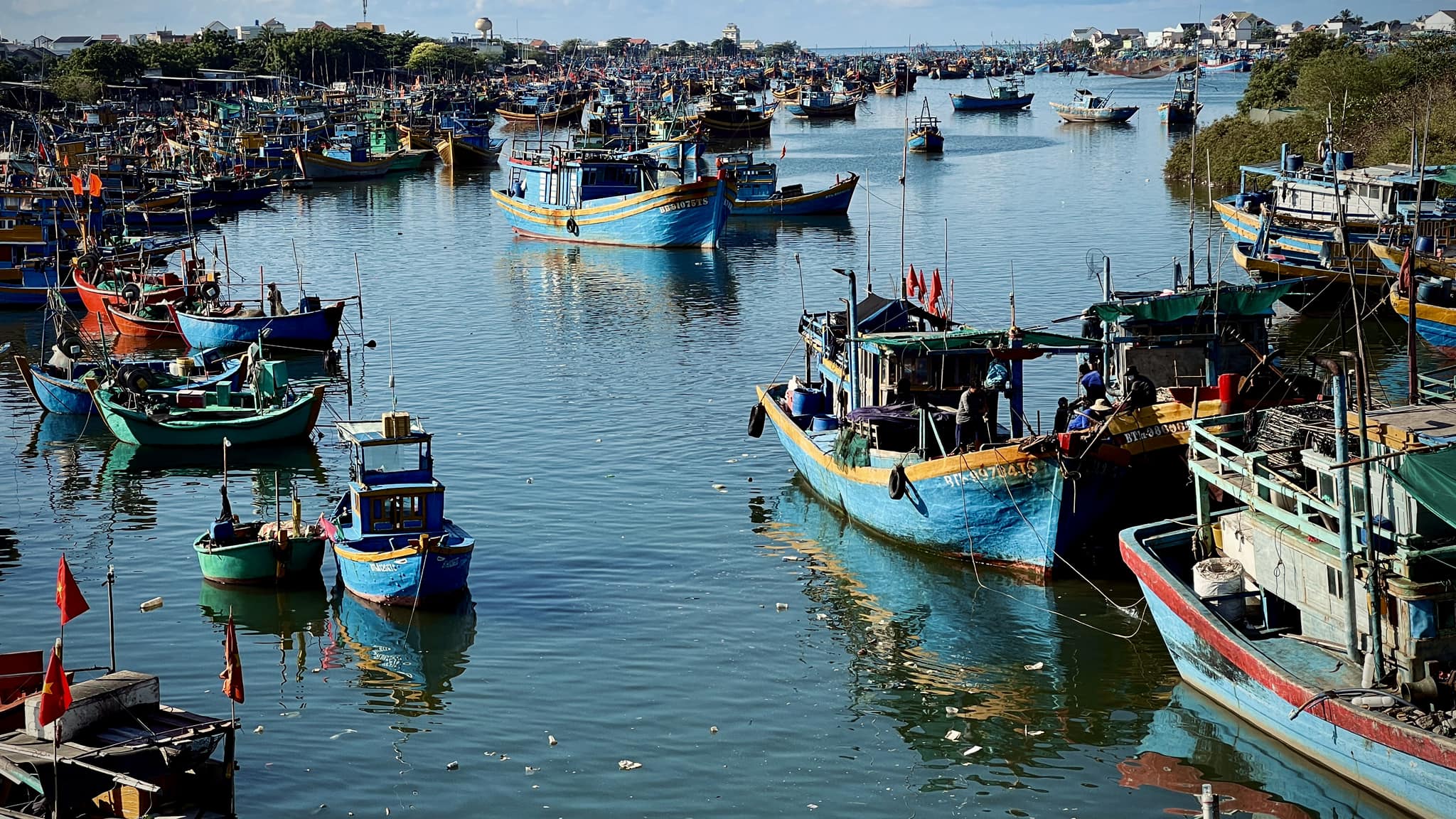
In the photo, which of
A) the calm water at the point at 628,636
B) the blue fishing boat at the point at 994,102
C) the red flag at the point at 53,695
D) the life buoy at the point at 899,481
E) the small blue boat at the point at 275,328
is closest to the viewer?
the red flag at the point at 53,695

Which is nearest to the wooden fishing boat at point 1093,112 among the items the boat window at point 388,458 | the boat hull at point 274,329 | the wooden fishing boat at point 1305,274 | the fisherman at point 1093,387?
the wooden fishing boat at point 1305,274

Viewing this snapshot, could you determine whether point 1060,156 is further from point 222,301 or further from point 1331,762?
point 1331,762

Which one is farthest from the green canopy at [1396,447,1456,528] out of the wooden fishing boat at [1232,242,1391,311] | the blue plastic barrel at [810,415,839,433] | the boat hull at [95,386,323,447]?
the wooden fishing boat at [1232,242,1391,311]

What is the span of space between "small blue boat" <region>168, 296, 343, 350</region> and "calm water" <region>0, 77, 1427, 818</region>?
1386 mm

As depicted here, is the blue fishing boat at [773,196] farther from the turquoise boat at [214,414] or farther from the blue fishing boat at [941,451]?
the blue fishing boat at [941,451]

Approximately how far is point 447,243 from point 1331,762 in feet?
170

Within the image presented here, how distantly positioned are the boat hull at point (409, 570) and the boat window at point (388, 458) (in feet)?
3.97

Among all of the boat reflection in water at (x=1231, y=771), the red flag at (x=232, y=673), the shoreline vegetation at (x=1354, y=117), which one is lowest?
the boat reflection in water at (x=1231, y=771)

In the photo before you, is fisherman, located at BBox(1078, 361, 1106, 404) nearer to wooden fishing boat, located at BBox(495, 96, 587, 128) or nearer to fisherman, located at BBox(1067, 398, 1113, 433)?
fisherman, located at BBox(1067, 398, 1113, 433)

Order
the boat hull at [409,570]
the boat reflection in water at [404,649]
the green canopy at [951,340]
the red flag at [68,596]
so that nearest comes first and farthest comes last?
the red flag at [68,596], the boat reflection in water at [404,649], the boat hull at [409,570], the green canopy at [951,340]

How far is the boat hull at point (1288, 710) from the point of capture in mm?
14414

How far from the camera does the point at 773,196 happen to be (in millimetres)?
67062

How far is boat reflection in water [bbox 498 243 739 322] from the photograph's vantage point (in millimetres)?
47812

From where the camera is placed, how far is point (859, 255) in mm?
57750
